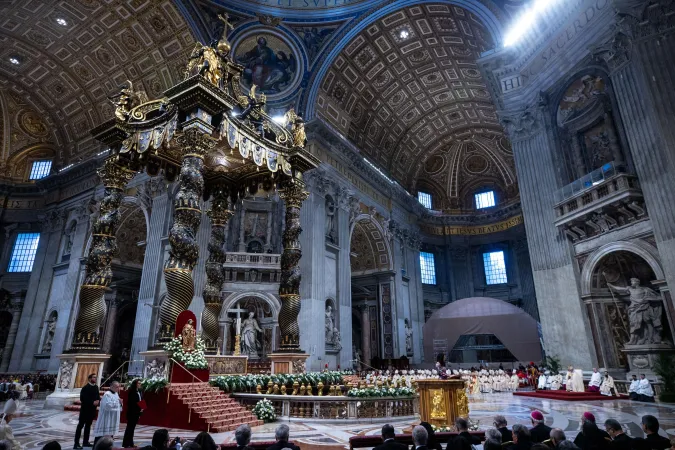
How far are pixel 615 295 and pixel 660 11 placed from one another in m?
7.44

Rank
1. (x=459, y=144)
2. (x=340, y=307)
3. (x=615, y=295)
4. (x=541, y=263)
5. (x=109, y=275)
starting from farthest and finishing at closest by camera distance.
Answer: (x=459, y=144) < (x=340, y=307) < (x=541, y=263) < (x=615, y=295) < (x=109, y=275)

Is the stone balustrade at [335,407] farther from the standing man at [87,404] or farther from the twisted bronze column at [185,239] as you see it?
the standing man at [87,404]

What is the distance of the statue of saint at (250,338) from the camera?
15.9 meters

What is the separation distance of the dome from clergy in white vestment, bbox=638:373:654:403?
915 cm

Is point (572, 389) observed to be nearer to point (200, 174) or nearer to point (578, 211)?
point (578, 211)

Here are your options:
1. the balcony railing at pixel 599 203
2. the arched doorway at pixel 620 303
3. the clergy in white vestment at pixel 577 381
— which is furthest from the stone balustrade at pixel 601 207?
the clergy in white vestment at pixel 577 381

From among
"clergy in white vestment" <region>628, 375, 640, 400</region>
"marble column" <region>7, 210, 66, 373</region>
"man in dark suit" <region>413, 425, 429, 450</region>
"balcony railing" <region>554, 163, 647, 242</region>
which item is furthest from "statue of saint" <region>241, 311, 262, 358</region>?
"man in dark suit" <region>413, 425, 429, 450</region>

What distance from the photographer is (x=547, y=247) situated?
12.9 m

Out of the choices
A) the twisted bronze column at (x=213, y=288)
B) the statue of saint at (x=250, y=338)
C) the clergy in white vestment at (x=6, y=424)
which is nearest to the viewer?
the clergy in white vestment at (x=6, y=424)

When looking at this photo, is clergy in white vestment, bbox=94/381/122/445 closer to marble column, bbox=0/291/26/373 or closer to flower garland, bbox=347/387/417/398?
flower garland, bbox=347/387/417/398

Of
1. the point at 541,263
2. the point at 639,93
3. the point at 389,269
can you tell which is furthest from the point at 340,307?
the point at 639,93

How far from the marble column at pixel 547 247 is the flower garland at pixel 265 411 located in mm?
8869

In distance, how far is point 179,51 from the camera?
18.3 m

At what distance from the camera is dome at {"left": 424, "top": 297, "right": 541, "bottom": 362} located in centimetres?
1895
